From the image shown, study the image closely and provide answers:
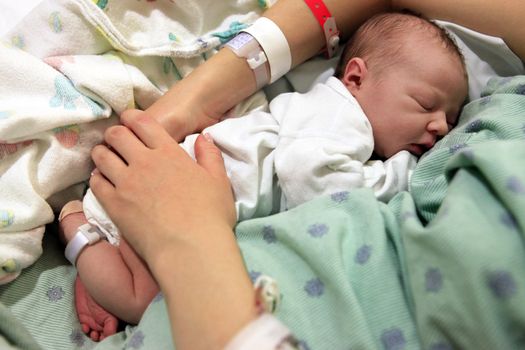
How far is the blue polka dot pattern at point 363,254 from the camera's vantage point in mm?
803

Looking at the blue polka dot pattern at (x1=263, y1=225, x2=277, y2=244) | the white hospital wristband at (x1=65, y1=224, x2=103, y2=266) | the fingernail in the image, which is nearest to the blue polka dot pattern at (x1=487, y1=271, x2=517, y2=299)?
the blue polka dot pattern at (x1=263, y1=225, x2=277, y2=244)

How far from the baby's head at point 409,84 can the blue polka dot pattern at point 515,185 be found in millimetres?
455

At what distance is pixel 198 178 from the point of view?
2.96 ft

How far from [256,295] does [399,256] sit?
0.89 feet

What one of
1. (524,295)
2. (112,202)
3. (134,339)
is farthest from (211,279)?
(524,295)

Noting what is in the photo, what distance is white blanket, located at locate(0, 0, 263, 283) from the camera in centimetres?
96

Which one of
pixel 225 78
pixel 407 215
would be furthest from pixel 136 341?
pixel 225 78

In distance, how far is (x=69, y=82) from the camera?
105cm

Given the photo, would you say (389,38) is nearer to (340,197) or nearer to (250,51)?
(250,51)

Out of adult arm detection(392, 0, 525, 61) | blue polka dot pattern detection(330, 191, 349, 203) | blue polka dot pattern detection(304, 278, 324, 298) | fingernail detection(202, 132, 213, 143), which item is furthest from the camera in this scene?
adult arm detection(392, 0, 525, 61)

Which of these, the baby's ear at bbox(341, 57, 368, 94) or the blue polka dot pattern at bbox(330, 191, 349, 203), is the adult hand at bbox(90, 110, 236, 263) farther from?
the baby's ear at bbox(341, 57, 368, 94)

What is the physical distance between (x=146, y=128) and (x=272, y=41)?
0.37 m

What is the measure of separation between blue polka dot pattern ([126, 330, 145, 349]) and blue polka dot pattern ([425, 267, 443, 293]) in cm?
→ 46

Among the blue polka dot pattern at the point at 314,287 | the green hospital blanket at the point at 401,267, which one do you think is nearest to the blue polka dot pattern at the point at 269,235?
the green hospital blanket at the point at 401,267
